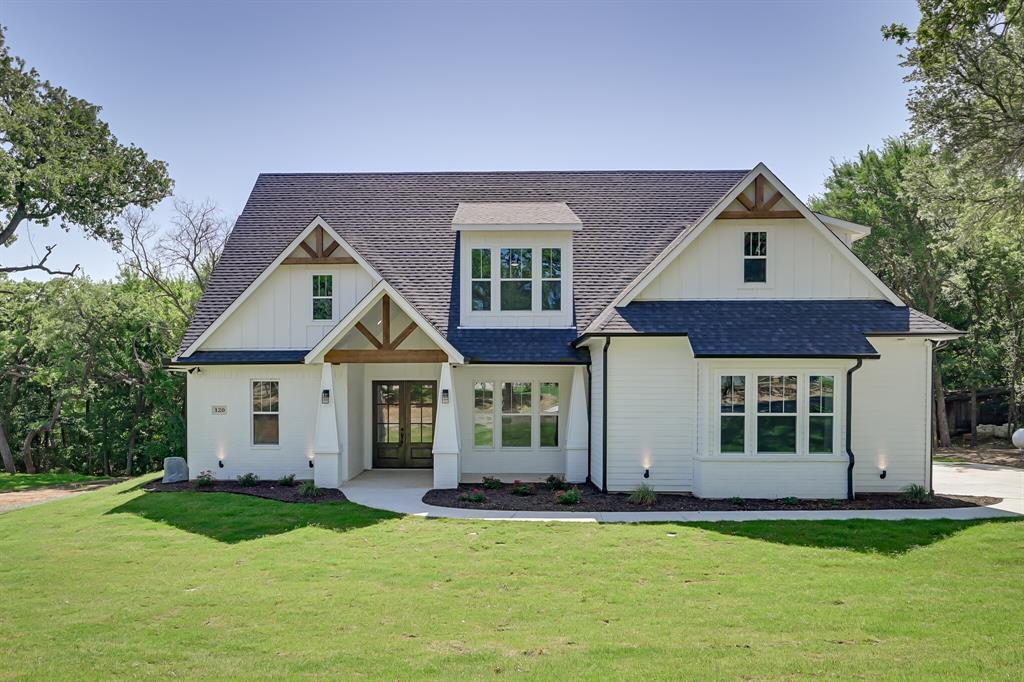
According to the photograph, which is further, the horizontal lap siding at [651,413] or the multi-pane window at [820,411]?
the horizontal lap siding at [651,413]

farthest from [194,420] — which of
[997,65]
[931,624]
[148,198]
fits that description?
[997,65]

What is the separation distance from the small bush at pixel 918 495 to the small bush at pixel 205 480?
15907mm

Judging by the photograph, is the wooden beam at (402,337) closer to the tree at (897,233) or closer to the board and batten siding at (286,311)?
the board and batten siding at (286,311)

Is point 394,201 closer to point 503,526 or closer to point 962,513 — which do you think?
point 503,526

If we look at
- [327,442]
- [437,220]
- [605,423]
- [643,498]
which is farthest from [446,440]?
[437,220]

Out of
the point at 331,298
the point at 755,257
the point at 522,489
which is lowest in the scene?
the point at 522,489

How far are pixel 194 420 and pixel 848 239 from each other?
Result: 1756 centimetres

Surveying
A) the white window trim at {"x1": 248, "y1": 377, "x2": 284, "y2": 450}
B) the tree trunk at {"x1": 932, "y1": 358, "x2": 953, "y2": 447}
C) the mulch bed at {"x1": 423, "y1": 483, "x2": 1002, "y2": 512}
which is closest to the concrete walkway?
the mulch bed at {"x1": 423, "y1": 483, "x2": 1002, "y2": 512}

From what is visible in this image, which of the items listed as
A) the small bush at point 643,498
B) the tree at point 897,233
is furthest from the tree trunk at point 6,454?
the tree at point 897,233

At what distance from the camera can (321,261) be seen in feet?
57.2

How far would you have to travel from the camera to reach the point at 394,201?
21.1m

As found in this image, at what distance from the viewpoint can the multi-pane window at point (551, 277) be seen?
57.7ft

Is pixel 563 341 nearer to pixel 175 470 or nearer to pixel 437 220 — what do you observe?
pixel 437 220

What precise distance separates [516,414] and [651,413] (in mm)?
3988
